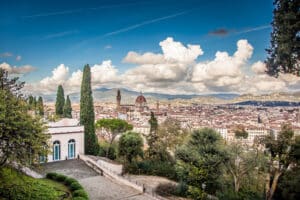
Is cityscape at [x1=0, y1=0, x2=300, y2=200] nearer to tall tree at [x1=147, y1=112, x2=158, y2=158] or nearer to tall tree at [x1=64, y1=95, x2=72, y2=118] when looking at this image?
tall tree at [x1=147, y1=112, x2=158, y2=158]

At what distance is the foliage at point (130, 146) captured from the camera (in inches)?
851

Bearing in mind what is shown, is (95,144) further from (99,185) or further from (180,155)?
(180,155)

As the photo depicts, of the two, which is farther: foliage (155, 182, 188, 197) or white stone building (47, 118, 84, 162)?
white stone building (47, 118, 84, 162)

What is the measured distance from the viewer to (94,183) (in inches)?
640

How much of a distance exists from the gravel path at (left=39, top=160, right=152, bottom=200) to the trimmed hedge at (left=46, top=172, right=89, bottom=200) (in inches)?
38.5

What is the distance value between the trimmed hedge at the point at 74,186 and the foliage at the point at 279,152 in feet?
29.8

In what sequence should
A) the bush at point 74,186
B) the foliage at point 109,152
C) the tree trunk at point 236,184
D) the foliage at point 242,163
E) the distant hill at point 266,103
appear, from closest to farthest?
the bush at point 74,186
the foliage at point 242,163
the tree trunk at point 236,184
the foliage at point 109,152
the distant hill at point 266,103

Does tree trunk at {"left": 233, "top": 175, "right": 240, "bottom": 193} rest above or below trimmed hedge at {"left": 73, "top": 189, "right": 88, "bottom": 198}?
below

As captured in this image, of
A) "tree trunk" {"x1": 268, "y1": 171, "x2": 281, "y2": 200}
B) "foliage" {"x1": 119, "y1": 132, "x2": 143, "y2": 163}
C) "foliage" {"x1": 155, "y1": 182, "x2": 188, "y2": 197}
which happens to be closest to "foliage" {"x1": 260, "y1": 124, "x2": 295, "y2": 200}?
"tree trunk" {"x1": 268, "y1": 171, "x2": 281, "y2": 200}

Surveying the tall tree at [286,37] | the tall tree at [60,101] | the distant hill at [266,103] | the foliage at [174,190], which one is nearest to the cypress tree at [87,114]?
the foliage at [174,190]

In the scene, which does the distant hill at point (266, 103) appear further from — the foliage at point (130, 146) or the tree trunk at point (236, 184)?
the tree trunk at point (236, 184)

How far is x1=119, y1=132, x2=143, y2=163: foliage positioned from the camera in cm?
2161

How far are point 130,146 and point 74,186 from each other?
338 inches

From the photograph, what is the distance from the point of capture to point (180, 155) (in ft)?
55.0
